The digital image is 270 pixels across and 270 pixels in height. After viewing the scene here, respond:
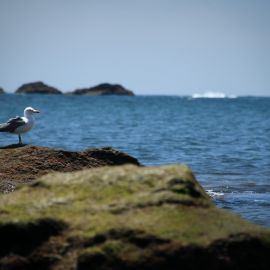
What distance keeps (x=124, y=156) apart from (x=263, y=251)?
553 centimetres

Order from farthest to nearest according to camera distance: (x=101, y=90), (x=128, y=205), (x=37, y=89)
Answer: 1. (x=101, y=90)
2. (x=37, y=89)
3. (x=128, y=205)

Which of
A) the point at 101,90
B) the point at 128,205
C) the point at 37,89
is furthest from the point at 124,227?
the point at 101,90

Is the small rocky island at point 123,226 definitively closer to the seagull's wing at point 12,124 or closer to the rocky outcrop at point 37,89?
the seagull's wing at point 12,124

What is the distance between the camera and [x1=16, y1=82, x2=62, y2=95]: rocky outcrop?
606 ft

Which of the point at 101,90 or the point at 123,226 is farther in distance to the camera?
the point at 101,90

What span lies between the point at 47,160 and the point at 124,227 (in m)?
5.59

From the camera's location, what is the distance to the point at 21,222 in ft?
20.7

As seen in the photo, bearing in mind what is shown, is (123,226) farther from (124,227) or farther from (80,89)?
(80,89)

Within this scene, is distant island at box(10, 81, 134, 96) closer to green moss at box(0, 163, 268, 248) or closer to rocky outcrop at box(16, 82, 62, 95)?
rocky outcrop at box(16, 82, 62, 95)

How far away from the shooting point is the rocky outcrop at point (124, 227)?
5.89 m

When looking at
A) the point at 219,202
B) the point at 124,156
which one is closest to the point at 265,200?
the point at 219,202

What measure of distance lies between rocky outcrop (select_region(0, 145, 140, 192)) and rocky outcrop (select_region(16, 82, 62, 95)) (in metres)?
175

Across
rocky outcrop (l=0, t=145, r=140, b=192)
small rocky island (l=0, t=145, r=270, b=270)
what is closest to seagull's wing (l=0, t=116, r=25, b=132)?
rocky outcrop (l=0, t=145, r=140, b=192)

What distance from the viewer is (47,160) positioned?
37.2 ft
